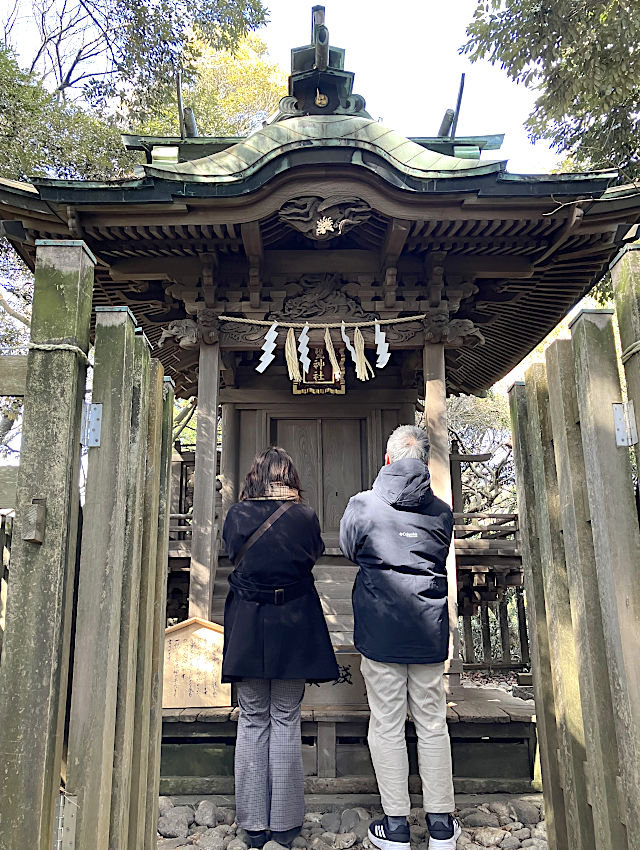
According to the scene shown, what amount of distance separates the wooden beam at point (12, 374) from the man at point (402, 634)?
6.07 ft

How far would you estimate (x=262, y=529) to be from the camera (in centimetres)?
357

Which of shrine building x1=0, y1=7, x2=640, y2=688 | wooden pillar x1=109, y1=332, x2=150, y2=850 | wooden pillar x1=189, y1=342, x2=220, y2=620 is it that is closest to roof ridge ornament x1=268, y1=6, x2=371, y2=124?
shrine building x1=0, y1=7, x2=640, y2=688

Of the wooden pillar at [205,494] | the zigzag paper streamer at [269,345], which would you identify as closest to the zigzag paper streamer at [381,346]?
the zigzag paper streamer at [269,345]

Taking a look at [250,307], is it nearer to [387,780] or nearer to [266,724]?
[266,724]

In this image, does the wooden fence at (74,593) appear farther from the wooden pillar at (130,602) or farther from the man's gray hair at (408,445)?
the man's gray hair at (408,445)

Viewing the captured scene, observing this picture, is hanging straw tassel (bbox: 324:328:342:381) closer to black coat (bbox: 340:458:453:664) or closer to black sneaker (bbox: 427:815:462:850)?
black coat (bbox: 340:458:453:664)

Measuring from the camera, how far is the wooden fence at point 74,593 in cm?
188

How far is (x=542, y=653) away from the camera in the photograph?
2.86 meters

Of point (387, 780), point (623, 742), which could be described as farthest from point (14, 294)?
point (623, 742)

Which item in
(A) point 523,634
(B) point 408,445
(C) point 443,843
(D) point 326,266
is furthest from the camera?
(A) point 523,634

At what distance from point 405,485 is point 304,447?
3.90 metres

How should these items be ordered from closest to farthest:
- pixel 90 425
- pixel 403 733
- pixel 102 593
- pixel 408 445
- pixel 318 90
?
pixel 102 593 < pixel 90 425 < pixel 403 733 < pixel 408 445 < pixel 318 90

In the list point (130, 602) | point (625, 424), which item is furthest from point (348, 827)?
point (625, 424)

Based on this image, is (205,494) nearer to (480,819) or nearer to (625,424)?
(480,819)
